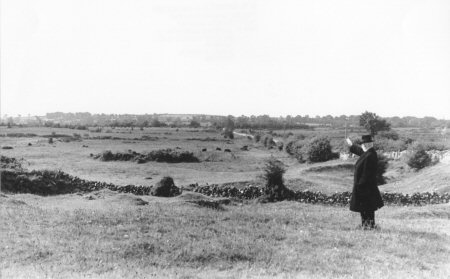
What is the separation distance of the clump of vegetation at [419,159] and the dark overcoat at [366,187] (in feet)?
64.5

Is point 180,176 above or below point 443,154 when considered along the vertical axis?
below

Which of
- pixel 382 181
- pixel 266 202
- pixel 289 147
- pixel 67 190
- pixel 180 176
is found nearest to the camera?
pixel 266 202

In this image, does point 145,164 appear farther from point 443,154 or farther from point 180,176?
point 443,154

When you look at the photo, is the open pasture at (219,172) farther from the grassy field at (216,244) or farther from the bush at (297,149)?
the grassy field at (216,244)

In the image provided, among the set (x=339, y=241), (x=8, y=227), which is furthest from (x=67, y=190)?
(x=339, y=241)

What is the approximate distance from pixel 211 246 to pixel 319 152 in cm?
3011

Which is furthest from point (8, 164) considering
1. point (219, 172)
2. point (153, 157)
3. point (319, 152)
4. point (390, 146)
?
point (390, 146)

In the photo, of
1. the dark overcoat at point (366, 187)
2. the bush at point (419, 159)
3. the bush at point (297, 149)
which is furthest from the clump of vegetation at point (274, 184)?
the bush at point (297, 149)

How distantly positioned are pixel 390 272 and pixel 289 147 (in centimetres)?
3930

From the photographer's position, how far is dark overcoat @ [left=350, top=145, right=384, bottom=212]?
9016 millimetres

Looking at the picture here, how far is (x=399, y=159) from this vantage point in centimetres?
3158

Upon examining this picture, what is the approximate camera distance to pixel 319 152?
1435 inches

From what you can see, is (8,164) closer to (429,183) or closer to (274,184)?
(274,184)

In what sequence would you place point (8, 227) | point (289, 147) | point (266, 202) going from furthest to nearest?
point (289, 147), point (266, 202), point (8, 227)
